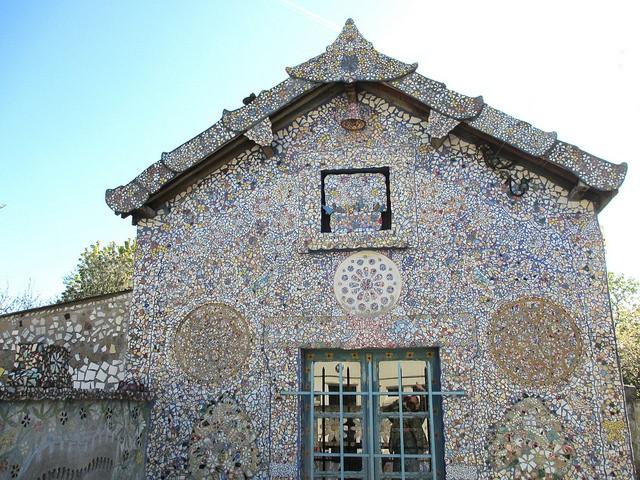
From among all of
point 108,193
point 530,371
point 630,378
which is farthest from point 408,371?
point 630,378

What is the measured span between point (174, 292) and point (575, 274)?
15.3 ft

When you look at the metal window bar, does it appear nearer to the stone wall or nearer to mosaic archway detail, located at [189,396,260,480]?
mosaic archway detail, located at [189,396,260,480]

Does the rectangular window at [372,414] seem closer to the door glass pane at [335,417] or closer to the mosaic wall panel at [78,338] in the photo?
the door glass pane at [335,417]

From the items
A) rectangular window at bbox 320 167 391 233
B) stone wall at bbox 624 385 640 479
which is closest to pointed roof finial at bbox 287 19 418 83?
rectangular window at bbox 320 167 391 233

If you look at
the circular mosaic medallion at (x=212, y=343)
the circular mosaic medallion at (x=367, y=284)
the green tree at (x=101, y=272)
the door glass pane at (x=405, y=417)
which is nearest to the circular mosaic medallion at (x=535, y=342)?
the door glass pane at (x=405, y=417)

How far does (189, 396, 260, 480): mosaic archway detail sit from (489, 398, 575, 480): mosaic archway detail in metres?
2.61

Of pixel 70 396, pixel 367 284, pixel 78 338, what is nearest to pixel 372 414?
pixel 367 284

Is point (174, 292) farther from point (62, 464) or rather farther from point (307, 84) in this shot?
point (307, 84)

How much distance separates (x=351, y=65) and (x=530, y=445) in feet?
15.6

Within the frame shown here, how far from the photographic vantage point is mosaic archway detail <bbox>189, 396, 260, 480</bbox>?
675 centimetres

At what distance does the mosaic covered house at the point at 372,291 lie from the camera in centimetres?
657

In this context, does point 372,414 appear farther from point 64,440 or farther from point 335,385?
point 64,440

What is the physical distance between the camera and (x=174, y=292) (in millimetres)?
7473

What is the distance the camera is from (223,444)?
6848mm
